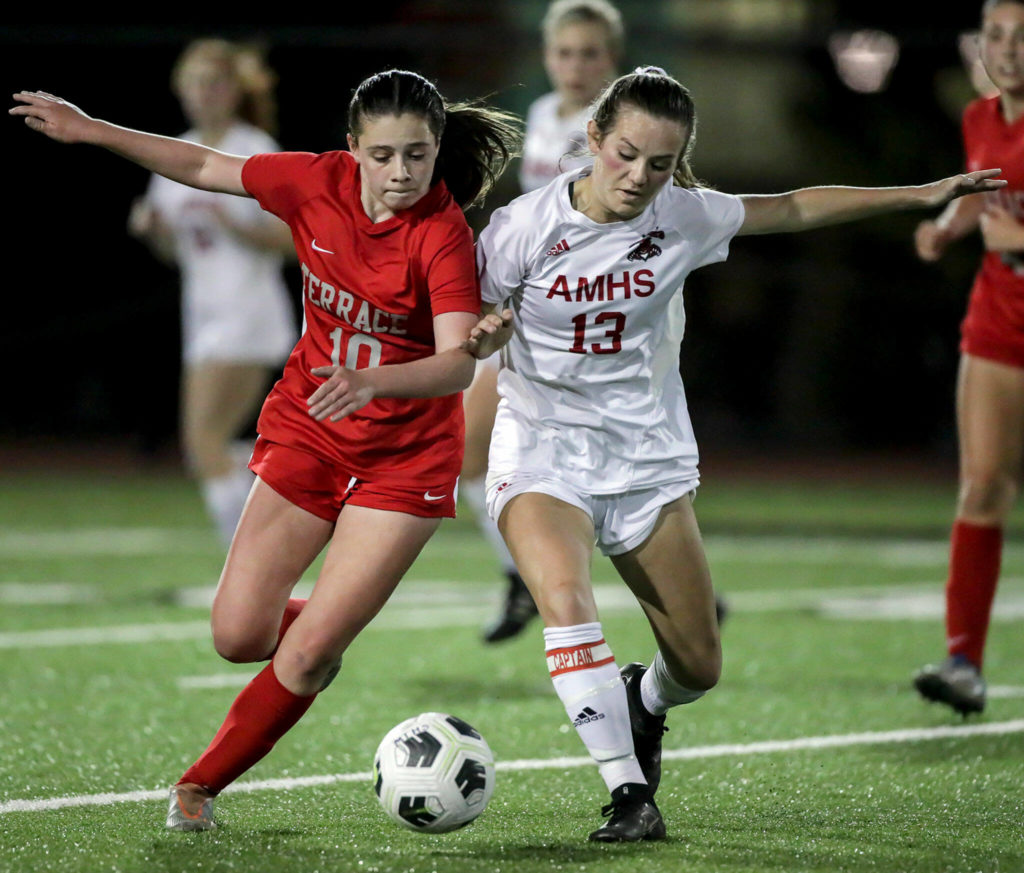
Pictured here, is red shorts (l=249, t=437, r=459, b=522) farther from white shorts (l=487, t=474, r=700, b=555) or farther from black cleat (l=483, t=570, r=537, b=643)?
black cleat (l=483, t=570, r=537, b=643)

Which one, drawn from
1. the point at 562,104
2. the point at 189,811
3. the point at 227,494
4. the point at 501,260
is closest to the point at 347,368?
the point at 501,260

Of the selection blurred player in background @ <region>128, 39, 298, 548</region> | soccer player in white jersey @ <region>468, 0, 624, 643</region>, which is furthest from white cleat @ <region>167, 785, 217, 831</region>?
blurred player in background @ <region>128, 39, 298, 548</region>

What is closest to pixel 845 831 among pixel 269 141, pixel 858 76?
pixel 269 141

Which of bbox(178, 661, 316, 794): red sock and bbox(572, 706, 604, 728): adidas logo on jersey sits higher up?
bbox(572, 706, 604, 728): adidas logo on jersey

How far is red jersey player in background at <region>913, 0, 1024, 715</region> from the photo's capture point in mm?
5449

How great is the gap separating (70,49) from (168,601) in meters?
11.1

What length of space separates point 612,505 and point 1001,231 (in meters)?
2.05

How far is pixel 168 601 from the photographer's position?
8242mm

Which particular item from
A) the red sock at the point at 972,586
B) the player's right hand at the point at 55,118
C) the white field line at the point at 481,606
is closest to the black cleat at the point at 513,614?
the white field line at the point at 481,606

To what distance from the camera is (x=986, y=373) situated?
18.4 ft

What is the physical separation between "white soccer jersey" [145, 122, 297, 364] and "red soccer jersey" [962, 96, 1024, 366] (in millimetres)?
3647

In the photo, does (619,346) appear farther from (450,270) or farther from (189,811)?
(189,811)

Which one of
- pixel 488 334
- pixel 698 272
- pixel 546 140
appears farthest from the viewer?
pixel 698 272

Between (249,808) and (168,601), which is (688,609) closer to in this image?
(249,808)
